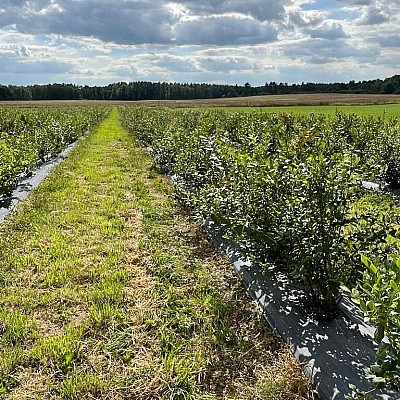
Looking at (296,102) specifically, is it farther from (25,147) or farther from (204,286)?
(204,286)

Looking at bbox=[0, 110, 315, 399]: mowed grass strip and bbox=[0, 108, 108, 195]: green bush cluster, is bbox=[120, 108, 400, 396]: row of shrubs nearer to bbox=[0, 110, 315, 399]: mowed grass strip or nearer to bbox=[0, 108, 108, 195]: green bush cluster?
bbox=[0, 110, 315, 399]: mowed grass strip

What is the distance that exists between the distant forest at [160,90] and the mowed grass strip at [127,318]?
76.4 metres

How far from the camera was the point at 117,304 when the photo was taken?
11.0 feet

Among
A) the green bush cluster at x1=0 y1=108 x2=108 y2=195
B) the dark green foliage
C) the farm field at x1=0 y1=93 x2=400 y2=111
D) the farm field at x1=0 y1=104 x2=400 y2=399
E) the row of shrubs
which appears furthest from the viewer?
the farm field at x1=0 y1=93 x2=400 y2=111

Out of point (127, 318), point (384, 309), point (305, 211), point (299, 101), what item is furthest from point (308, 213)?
point (299, 101)

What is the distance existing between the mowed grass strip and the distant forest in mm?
76413

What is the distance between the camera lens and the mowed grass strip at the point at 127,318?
2.44 m

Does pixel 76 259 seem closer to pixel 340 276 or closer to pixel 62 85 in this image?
pixel 340 276

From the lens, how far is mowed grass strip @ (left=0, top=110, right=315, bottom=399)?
8.02 ft

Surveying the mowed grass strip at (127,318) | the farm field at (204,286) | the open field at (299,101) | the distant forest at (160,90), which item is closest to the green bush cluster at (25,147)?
the mowed grass strip at (127,318)

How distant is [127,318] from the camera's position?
3170 mm

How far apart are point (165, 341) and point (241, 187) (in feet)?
4.52

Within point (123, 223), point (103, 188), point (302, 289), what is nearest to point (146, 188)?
point (103, 188)

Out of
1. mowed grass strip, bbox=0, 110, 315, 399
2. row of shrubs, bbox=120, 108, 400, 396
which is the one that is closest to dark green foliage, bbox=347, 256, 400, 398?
row of shrubs, bbox=120, 108, 400, 396
